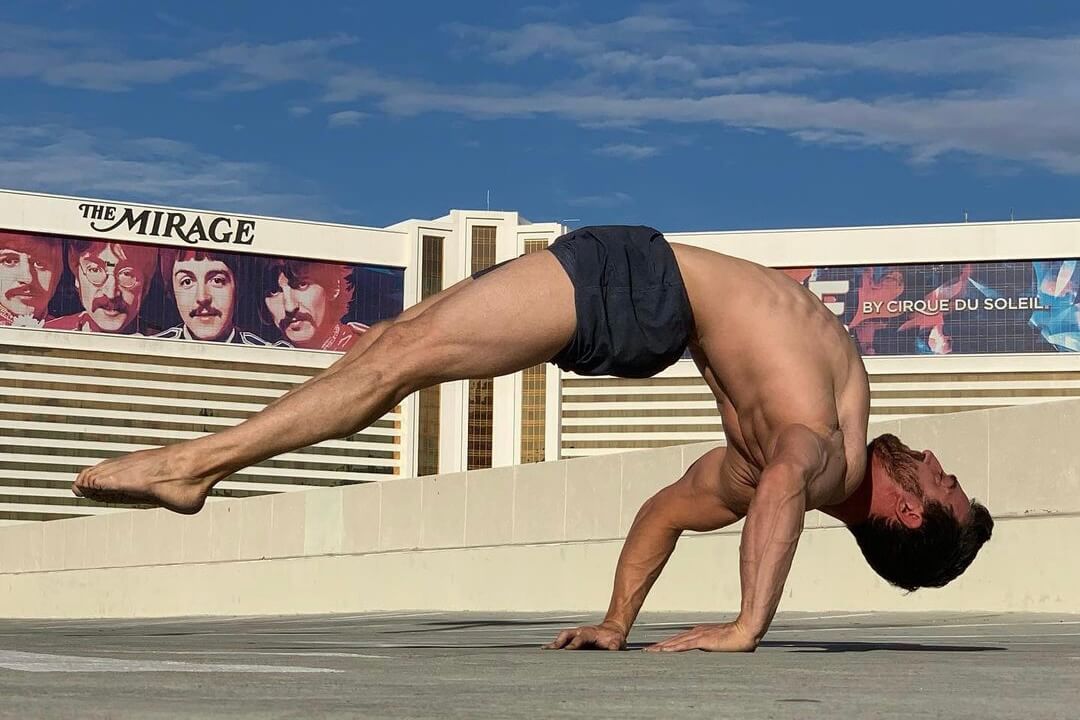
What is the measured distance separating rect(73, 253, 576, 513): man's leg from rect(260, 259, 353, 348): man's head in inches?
3287

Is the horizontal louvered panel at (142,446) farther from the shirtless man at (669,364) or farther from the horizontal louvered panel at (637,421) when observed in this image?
the shirtless man at (669,364)

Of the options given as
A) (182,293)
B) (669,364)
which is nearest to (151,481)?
(669,364)

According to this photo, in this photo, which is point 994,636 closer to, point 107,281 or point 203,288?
point 107,281

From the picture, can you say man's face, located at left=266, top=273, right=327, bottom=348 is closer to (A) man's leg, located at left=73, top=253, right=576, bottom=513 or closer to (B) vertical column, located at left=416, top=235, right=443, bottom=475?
(B) vertical column, located at left=416, top=235, right=443, bottom=475

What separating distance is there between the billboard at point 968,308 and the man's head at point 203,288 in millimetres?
28877

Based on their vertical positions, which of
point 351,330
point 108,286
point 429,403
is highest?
point 108,286

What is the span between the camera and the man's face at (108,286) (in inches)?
3241

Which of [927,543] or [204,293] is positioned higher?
[204,293]

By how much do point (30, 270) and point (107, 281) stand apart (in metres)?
3.70

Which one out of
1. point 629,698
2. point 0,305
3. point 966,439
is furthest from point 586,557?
point 0,305

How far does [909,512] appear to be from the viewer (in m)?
4.41

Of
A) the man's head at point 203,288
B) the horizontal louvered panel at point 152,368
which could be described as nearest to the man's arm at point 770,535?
the horizontal louvered panel at point 152,368

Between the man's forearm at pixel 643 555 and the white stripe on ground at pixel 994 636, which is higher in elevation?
the man's forearm at pixel 643 555

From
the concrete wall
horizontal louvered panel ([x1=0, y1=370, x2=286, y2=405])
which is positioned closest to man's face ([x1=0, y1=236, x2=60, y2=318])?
horizontal louvered panel ([x1=0, y1=370, x2=286, y2=405])
